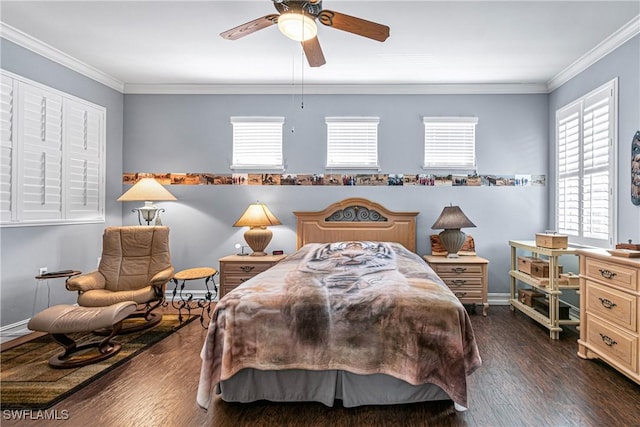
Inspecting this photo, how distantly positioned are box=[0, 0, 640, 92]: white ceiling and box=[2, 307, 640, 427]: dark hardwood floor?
3.01m

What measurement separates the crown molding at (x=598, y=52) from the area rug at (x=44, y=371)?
210 inches

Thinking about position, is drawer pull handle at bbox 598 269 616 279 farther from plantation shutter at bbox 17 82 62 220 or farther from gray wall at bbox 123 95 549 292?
plantation shutter at bbox 17 82 62 220

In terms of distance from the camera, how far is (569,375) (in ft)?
8.18

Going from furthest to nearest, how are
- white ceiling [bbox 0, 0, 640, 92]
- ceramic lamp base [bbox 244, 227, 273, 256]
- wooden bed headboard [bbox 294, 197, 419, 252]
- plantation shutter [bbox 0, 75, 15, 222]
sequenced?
1. wooden bed headboard [bbox 294, 197, 419, 252]
2. ceramic lamp base [bbox 244, 227, 273, 256]
3. plantation shutter [bbox 0, 75, 15, 222]
4. white ceiling [bbox 0, 0, 640, 92]

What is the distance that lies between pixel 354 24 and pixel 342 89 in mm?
2295

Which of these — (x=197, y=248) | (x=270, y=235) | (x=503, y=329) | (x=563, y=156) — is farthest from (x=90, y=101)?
(x=563, y=156)

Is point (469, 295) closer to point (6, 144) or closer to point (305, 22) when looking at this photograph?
point (305, 22)

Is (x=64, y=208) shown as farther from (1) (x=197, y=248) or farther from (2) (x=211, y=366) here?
(2) (x=211, y=366)

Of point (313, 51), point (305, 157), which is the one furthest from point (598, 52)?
point (305, 157)

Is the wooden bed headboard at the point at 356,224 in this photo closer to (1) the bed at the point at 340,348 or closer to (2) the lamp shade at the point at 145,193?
(2) the lamp shade at the point at 145,193

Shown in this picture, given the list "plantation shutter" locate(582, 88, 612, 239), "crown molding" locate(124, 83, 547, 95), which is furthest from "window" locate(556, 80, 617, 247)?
"crown molding" locate(124, 83, 547, 95)

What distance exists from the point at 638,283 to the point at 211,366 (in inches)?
117

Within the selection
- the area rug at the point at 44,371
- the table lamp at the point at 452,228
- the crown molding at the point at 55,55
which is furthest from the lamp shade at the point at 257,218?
the crown molding at the point at 55,55

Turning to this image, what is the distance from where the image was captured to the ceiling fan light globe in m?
2.05
